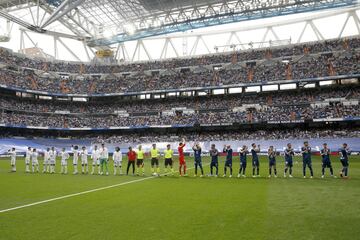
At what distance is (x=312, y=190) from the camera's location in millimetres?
13617

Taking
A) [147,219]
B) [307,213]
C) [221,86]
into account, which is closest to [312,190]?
[307,213]

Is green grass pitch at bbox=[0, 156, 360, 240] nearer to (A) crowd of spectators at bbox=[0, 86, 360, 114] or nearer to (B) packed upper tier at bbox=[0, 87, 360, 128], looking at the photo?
(B) packed upper tier at bbox=[0, 87, 360, 128]

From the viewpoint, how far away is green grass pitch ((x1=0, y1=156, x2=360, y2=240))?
7.12m

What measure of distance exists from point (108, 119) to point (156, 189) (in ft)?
173

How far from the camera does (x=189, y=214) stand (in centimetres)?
914

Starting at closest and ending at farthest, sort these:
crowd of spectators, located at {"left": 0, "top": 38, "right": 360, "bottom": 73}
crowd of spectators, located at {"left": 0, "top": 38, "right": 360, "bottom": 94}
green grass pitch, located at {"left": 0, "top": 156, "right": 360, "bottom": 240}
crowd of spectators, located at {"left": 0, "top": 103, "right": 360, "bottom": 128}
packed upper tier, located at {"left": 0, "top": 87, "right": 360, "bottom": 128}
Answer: green grass pitch, located at {"left": 0, "top": 156, "right": 360, "bottom": 240} < crowd of spectators, located at {"left": 0, "top": 103, "right": 360, "bottom": 128} < packed upper tier, located at {"left": 0, "top": 87, "right": 360, "bottom": 128} < crowd of spectators, located at {"left": 0, "top": 38, "right": 360, "bottom": 94} < crowd of spectators, located at {"left": 0, "top": 38, "right": 360, "bottom": 73}

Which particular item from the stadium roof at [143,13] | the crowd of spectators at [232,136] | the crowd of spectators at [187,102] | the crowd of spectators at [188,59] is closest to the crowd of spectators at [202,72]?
the crowd of spectators at [188,59]

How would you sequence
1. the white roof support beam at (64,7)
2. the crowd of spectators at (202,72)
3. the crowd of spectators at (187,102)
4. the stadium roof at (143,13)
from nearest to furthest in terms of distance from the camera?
the white roof support beam at (64,7) → the stadium roof at (143,13) → the crowd of spectators at (187,102) → the crowd of spectators at (202,72)

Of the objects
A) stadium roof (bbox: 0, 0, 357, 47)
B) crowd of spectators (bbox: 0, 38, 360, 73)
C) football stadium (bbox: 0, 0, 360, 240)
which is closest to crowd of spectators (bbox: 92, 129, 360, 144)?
football stadium (bbox: 0, 0, 360, 240)

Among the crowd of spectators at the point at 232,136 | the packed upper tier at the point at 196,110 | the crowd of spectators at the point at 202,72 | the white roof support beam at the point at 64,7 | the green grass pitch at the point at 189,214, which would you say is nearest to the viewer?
the green grass pitch at the point at 189,214

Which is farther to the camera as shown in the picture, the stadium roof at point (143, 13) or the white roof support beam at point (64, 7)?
the stadium roof at point (143, 13)

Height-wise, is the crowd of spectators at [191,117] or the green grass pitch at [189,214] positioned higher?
the crowd of spectators at [191,117]

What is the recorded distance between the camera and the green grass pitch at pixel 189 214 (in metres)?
7.12

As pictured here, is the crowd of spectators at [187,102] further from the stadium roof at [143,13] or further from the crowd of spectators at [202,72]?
the stadium roof at [143,13]
